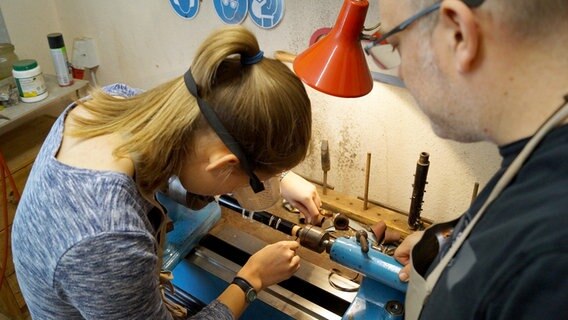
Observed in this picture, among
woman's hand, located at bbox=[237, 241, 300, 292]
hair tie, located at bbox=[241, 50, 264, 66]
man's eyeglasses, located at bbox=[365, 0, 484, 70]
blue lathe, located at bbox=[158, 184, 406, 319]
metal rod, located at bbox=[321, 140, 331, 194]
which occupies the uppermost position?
man's eyeglasses, located at bbox=[365, 0, 484, 70]

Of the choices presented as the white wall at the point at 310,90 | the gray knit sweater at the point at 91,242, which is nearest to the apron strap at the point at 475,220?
the gray knit sweater at the point at 91,242

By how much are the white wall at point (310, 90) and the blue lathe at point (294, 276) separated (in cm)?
34

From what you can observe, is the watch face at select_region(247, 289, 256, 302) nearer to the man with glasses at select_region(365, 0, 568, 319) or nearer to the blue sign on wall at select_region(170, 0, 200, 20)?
the man with glasses at select_region(365, 0, 568, 319)

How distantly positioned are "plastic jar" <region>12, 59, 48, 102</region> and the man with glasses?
1.43m

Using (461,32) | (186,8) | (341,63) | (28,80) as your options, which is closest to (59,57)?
(28,80)

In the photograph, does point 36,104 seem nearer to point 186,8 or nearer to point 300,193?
point 186,8

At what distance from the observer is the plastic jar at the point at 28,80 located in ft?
5.13

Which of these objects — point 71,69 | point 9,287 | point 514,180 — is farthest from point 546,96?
point 71,69

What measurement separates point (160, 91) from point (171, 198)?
509mm

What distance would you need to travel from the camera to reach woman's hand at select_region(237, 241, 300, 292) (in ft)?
3.49

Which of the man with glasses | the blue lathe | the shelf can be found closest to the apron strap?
the man with glasses

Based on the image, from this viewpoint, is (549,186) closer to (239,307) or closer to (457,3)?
(457,3)

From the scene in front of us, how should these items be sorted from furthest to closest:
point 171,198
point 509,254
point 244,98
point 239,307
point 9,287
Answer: point 9,287 → point 171,198 → point 239,307 → point 244,98 → point 509,254

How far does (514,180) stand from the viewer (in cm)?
53
